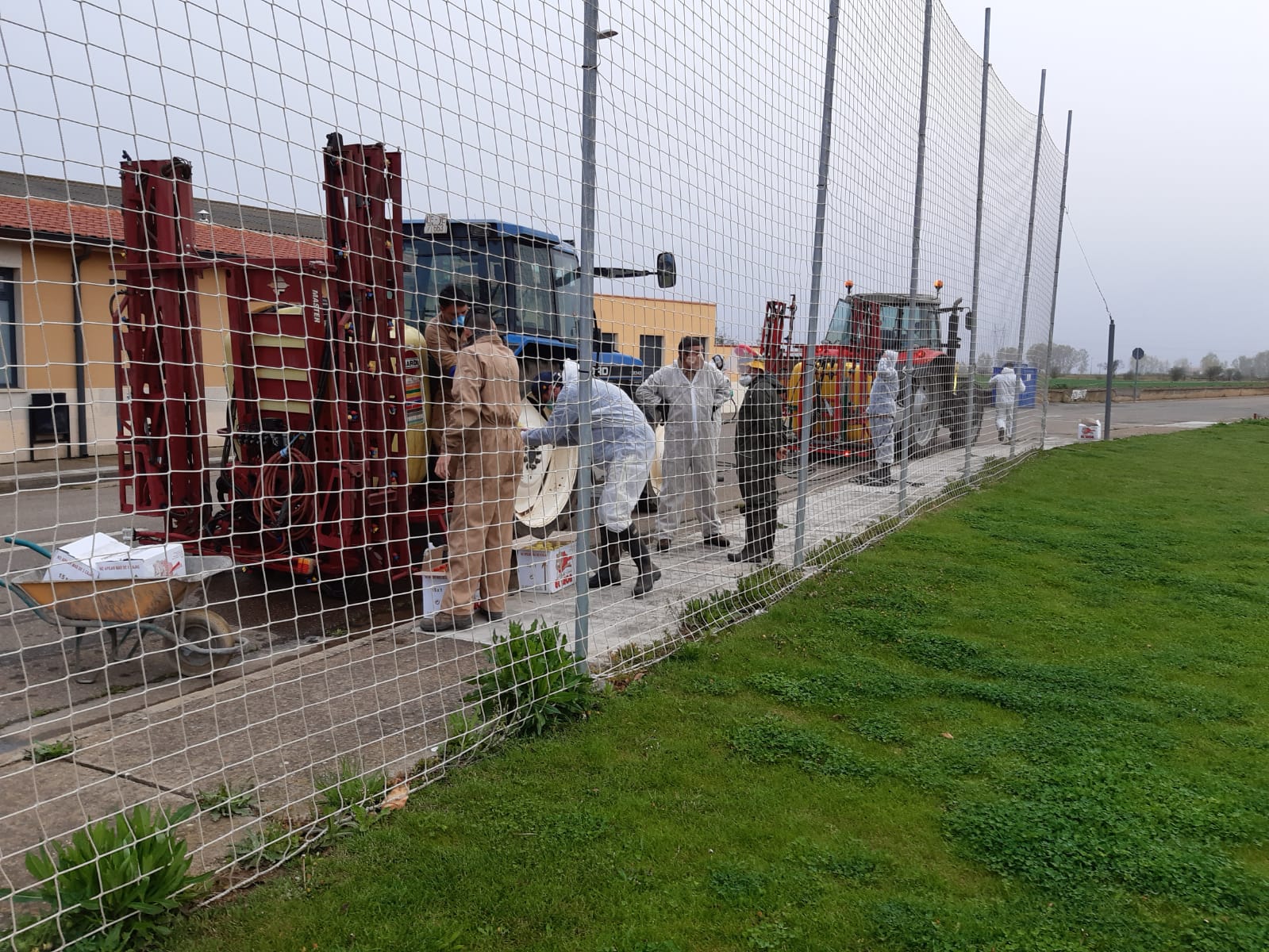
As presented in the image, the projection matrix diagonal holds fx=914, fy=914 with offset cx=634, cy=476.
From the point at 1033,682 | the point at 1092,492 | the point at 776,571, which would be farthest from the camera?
the point at 1092,492

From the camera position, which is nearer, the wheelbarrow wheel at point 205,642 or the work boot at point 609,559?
the wheelbarrow wheel at point 205,642

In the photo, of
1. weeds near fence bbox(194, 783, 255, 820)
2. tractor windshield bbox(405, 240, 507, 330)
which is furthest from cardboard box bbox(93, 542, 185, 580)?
tractor windshield bbox(405, 240, 507, 330)

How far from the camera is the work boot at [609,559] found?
6.07 metres

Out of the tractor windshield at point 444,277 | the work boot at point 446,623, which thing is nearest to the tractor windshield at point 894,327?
the tractor windshield at point 444,277

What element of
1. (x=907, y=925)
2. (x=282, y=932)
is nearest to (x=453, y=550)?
(x=282, y=932)

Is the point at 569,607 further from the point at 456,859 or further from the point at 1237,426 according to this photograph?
the point at 1237,426

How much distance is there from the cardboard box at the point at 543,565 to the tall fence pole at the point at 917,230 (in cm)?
406

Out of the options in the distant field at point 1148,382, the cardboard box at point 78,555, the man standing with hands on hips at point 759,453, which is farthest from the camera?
the distant field at point 1148,382

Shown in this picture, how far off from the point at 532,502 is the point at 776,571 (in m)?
1.90

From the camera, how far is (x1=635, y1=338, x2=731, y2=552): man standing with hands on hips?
704 cm

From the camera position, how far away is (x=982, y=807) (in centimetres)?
319

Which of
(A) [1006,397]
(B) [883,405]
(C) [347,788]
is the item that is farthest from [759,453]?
(A) [1006,397]

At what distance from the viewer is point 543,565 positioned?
5922 millimetres

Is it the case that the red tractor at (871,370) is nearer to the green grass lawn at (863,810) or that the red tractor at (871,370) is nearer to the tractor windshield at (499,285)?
the tractor windshield at (499,285)
